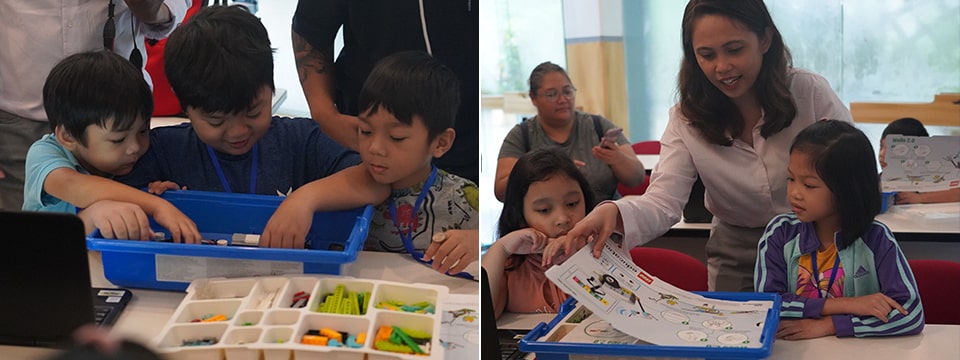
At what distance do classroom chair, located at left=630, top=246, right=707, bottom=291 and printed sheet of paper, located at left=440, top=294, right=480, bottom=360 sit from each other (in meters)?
0.38

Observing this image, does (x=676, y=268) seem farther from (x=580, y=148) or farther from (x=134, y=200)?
(x=134, y=200)

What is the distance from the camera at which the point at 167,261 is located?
1.60 m

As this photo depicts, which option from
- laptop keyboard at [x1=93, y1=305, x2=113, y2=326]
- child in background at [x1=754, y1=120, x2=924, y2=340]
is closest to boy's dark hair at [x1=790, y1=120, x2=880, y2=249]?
child in background at [x1=754, y1=120, x2=924, y2=340]

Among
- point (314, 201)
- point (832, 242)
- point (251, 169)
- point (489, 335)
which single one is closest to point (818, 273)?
point (832, 242)

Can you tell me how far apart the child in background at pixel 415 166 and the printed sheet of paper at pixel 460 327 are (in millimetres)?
65

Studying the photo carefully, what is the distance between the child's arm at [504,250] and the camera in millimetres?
1841

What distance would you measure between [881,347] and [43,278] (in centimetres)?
138

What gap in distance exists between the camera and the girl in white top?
170cm

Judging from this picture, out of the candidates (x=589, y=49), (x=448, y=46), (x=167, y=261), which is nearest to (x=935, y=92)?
(x=589, y=49)

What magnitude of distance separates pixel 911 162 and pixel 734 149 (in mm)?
337

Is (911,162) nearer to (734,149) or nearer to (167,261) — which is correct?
(734,149)

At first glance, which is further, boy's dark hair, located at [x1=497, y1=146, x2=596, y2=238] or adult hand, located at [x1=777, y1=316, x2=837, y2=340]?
boy's dark hair, located at [x1=497, y1=146, x2=596, y2=238]

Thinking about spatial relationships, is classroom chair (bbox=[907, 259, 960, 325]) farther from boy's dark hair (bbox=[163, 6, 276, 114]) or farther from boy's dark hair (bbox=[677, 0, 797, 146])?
boy's dark hair (bbox=[163, 6, 276, 114])

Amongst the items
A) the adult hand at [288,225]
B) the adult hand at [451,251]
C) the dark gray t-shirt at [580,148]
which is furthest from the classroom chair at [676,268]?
the adult hand at [288,225]
